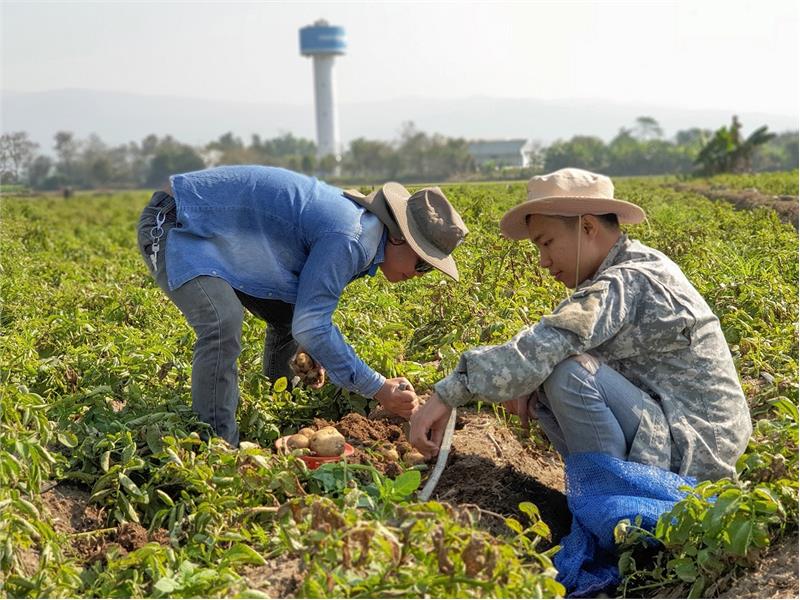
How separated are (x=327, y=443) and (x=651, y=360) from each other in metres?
1.09

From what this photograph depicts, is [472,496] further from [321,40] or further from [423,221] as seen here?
[321,40]

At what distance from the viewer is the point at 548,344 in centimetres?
267

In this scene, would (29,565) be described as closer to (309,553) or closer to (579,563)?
(309,553)

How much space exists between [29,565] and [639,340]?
6.01 feet

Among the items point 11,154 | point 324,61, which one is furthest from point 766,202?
point 324,61

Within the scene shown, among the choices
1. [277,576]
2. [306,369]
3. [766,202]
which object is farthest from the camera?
[766,202]

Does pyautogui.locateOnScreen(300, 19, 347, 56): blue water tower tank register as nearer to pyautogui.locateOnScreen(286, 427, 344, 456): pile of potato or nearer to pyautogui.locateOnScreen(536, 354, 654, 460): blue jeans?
pyautogui.locateOnScreen(286, 427, 344, 456): pile of potato

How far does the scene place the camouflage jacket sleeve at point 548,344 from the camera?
105 inches

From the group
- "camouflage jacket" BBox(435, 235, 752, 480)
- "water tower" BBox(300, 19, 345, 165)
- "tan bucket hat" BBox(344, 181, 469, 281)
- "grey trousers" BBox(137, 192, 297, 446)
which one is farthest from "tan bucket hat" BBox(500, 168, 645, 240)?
"water tower" BBox(300, 19, 345, 165)

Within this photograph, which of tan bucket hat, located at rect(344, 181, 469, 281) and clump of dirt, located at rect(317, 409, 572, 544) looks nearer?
clump of dirt, located at rect(317, 409, 572, 544)

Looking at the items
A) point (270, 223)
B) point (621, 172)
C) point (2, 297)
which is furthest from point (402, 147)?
point (270, 223)

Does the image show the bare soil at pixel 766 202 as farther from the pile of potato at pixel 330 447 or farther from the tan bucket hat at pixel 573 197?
the pile of potato at pixel 330 447

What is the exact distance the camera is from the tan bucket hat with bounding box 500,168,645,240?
2.86 metres

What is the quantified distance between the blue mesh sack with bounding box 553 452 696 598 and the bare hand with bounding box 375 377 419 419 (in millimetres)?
656
